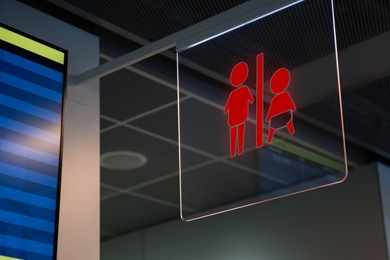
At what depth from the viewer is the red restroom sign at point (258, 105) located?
276 centimetres

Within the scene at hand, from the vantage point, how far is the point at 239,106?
2.91m

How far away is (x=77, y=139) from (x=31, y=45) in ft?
Result: 1.55

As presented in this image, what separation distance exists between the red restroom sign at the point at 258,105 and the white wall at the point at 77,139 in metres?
0.75

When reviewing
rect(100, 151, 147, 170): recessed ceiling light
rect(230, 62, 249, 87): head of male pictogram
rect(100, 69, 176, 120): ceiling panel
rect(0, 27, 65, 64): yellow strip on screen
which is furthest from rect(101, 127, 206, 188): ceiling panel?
rect(230, 62, 249, 87): head of male pictogram

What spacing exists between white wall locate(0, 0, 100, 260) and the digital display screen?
0.20 metres

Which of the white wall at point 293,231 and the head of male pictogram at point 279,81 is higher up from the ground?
the white wall at point 293,231

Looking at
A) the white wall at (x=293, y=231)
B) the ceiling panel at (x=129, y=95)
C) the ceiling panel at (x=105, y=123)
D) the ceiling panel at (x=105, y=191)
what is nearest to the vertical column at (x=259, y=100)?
the ceiling panel at (x=129, y=95)

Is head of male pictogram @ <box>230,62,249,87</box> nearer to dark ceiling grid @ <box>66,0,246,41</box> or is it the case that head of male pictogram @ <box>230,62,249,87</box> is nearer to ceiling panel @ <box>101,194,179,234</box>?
dark ceiling grid @ <box>66,0,246,41</box>

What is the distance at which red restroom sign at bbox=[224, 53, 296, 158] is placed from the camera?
2758 millimetres

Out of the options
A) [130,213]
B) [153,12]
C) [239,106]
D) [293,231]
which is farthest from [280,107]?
[130,213]

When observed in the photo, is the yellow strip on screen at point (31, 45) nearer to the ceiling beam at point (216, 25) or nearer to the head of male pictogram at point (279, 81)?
the ceiling beam at point (216, 25)

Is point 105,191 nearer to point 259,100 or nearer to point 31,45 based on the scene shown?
point 31,45

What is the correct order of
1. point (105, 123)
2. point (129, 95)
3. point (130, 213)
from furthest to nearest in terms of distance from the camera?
point (130, 213) → point (105, 123) → point (129, 95)

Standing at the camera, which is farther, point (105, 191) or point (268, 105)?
point (105, 191)
